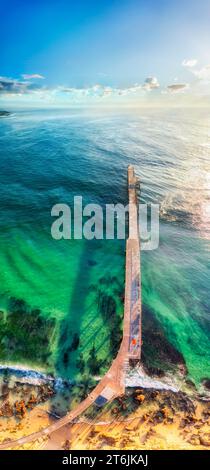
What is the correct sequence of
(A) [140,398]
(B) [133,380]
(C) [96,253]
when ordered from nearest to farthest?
(A) [140,398]
(B) [133,380]
(C) [96,253]

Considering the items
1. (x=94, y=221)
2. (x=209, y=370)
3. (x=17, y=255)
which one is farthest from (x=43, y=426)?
(x=94, y=221)

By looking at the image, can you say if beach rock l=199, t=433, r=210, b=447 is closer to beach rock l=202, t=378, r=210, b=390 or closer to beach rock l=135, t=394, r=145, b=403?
beach rock l=202, t=378, r=210, b=390

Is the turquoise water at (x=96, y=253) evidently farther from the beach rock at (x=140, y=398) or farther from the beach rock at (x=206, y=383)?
the beach rock at (x=140, y=398)

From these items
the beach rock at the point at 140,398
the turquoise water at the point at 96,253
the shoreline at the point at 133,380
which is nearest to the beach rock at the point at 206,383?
the shoreline at the point at 133,380

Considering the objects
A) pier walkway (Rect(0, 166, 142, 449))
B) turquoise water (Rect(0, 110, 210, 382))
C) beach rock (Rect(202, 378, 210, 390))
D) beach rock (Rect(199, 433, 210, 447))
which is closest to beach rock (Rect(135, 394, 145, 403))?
pier walkway (Rect(0, 166, 142, 449))

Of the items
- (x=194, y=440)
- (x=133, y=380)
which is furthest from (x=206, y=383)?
(x=133, y=380)

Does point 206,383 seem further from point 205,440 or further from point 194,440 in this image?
point 194,440

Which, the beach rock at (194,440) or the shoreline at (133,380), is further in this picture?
the shoreline at (133,380)

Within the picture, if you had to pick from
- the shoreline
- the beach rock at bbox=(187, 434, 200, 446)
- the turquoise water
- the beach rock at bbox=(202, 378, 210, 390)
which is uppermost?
the turquoise water

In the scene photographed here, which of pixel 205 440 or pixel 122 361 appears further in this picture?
pixel 122 361
